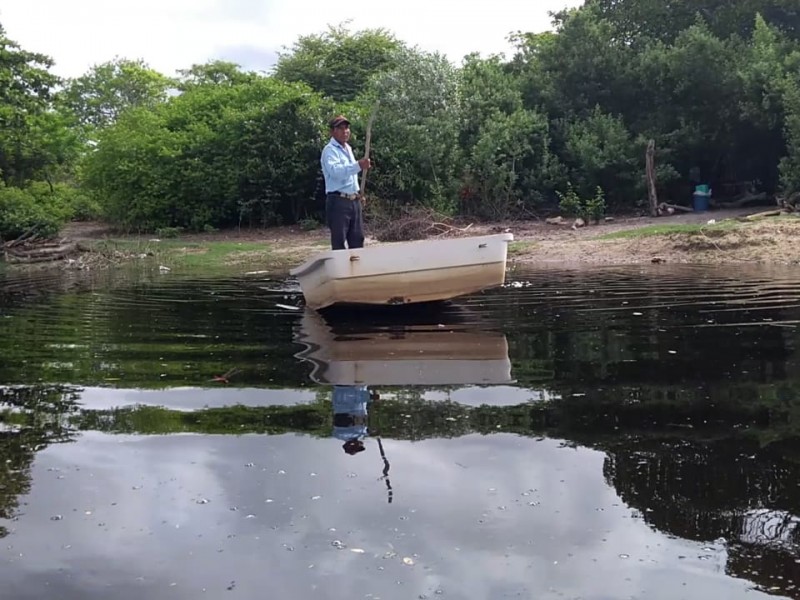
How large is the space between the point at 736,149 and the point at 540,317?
17.6 metres

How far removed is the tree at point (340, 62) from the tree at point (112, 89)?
14.9 metres

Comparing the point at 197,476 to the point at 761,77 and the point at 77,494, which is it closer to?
the point at 77,494

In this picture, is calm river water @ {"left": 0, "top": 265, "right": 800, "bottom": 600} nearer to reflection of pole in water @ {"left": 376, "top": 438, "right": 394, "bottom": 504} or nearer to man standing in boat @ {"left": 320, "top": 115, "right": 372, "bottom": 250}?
reflection of pole in water @ {"left": 376, "top": 438, "right": 394, "bottom": 504}

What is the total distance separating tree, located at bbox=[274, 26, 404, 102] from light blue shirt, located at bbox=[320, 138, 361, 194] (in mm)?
31410

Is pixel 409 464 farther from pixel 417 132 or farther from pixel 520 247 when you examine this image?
pixel 417 132

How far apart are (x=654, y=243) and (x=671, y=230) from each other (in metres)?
0.91

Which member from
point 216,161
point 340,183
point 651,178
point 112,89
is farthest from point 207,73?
point 340,183

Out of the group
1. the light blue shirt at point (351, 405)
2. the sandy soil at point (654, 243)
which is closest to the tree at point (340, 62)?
the sandy soil at point (654, 243)

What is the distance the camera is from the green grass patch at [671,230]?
58.0 ft

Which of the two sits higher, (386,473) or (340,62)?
(340,62)

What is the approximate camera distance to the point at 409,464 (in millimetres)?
4535

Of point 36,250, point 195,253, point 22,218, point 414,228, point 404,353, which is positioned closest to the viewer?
point 404,353

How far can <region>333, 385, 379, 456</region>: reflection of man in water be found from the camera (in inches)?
195

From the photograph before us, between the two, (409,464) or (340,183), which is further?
(340,183)
